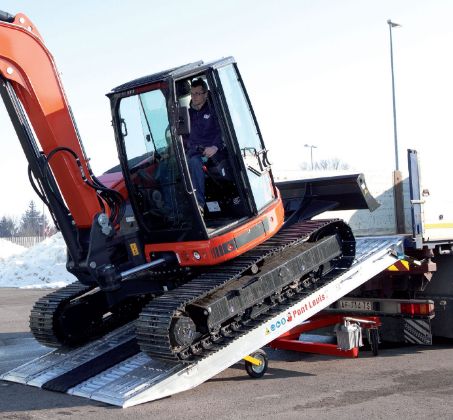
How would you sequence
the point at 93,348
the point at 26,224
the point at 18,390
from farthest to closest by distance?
the point at 26,224, the point at 93,348, the point at 18,390

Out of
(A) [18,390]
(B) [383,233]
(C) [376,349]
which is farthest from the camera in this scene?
(B) [383,233]

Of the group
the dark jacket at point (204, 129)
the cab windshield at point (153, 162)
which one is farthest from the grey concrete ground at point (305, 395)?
the dark jacket at point (204, 129)

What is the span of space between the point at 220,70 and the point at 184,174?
1107 mm

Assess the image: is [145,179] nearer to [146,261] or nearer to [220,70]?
[146,261]

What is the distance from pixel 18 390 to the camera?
23.9ft

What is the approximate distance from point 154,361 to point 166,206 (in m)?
1.49

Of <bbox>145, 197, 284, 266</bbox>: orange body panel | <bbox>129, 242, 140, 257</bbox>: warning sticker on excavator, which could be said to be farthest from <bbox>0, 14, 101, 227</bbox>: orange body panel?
<bbox>145, 197, 284, 266</bbox>: orange body panel

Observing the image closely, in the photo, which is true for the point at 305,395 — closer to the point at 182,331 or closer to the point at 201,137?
the point at 182,331

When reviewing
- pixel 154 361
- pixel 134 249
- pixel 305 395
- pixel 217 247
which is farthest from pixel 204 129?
pixel 305 395

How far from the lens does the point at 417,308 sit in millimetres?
8758

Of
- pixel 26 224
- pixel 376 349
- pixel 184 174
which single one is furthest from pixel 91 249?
pixel 26 224

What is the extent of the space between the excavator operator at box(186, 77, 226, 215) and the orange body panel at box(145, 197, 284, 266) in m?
0.34

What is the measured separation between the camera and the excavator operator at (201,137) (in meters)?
7.17

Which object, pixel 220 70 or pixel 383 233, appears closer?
pixel 220 70
